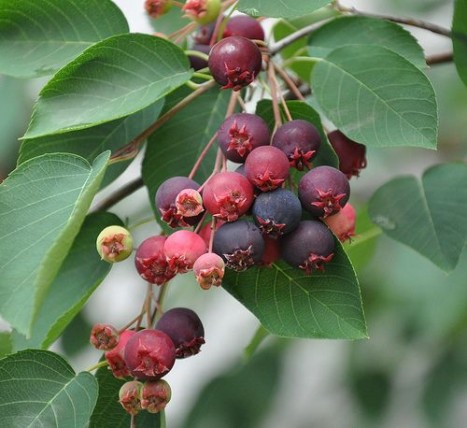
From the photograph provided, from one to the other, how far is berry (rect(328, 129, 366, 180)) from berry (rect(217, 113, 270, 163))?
0.52 ft

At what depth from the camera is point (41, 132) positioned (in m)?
1.11

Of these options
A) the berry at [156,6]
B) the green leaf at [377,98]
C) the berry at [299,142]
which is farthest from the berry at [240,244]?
the berry at [156,6]

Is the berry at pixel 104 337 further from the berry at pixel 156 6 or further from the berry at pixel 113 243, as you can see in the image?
the berry at pixel 156 6

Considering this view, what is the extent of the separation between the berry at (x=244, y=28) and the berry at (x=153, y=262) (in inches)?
15.9

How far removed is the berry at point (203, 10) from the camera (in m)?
1.27

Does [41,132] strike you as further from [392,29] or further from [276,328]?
[392,29]

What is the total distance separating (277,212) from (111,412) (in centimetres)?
40

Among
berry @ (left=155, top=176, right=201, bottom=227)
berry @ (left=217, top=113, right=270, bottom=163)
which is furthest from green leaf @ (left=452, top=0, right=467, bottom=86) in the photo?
berry @ (left=155, top=176, right=201, bottom=227)

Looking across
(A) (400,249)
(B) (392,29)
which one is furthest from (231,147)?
(A) (400,249)

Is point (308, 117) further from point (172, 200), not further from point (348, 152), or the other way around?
point (172, 200)

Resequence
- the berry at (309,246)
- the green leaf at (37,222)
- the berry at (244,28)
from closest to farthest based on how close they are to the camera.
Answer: the green leaf at (37,222) < the berry at (309,246) < the berry at (244,28)

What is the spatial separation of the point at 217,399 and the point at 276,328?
1112 millimetres

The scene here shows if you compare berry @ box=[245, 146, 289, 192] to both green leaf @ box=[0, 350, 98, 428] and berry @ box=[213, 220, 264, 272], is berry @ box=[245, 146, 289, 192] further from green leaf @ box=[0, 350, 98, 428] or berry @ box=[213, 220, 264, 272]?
green leaf @ box=[0, 350, 98, 428]

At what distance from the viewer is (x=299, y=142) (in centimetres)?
111
